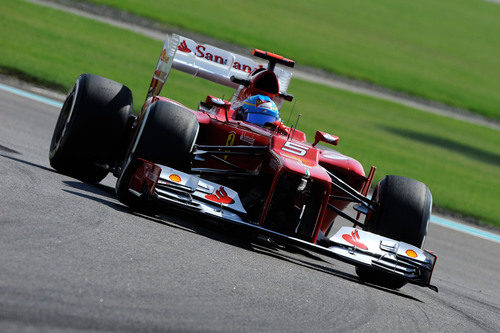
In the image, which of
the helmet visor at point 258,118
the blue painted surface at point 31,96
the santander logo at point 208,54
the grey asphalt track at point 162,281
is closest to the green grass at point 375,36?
the blue painted surface at point 31,96

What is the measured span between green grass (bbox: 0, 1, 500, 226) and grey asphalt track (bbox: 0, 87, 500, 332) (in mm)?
8478

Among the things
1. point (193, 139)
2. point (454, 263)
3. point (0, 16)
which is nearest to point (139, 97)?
point (0, 16)

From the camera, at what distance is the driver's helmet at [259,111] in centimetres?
894

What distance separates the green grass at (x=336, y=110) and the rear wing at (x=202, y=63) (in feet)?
20.5

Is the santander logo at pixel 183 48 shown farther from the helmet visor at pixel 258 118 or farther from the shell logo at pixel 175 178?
the shell logo at pixel 175 178

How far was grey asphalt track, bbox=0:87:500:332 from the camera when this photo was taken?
422 centimetres

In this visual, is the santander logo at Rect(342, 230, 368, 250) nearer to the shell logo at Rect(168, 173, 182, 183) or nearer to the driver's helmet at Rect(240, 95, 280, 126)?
the shell logo at Rect(168, 173, 182, 183)

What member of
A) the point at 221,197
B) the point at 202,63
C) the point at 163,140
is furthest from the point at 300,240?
the point at 202,63

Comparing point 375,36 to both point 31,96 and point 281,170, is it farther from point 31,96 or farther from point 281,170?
point 281,170

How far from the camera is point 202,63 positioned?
33.6 feet

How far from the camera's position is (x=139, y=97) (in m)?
19.1

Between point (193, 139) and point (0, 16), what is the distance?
65.9 feet

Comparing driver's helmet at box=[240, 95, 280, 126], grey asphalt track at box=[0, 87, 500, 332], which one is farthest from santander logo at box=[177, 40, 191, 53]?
grey asphalt track at box=[0, 87, 500, 332]

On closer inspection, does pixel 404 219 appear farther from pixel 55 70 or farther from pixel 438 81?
pixel 438 81
